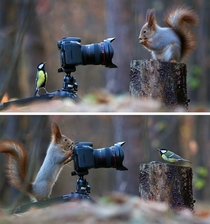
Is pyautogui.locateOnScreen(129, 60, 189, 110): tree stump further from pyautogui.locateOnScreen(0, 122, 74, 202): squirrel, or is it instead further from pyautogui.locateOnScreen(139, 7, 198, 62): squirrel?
pyautogui.locateOnScreen(0, 122, 74, 202): squirrel

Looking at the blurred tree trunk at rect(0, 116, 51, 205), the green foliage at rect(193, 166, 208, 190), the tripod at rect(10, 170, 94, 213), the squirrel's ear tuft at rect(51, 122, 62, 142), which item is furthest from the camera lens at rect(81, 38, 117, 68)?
the green foliage at rect(193, 166, 208, 190)

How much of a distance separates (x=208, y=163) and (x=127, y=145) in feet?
13.4

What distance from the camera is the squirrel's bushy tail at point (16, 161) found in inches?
115

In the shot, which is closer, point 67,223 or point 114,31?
point 67,223

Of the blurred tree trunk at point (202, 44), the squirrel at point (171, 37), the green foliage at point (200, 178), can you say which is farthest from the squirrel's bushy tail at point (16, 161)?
the blurred tree trunk at point (202, 44)

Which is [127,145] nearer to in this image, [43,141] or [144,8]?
[43,141]

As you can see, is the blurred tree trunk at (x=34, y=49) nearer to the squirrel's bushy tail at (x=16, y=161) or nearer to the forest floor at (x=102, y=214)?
the squirrel's bushy tail at (x=16, y=161)

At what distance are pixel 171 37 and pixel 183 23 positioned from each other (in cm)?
11

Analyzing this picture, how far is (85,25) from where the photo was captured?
939 cm

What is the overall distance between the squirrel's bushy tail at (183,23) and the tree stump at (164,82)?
0.29 meters

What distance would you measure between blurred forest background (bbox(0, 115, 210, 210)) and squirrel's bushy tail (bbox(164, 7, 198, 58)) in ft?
2.80

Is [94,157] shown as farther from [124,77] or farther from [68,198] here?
[124,77]

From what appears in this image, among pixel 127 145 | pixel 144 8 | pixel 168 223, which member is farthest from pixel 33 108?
pixel 144 8

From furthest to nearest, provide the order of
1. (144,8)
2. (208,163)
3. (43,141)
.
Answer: (208,163)
(144,8)
(43,141)
